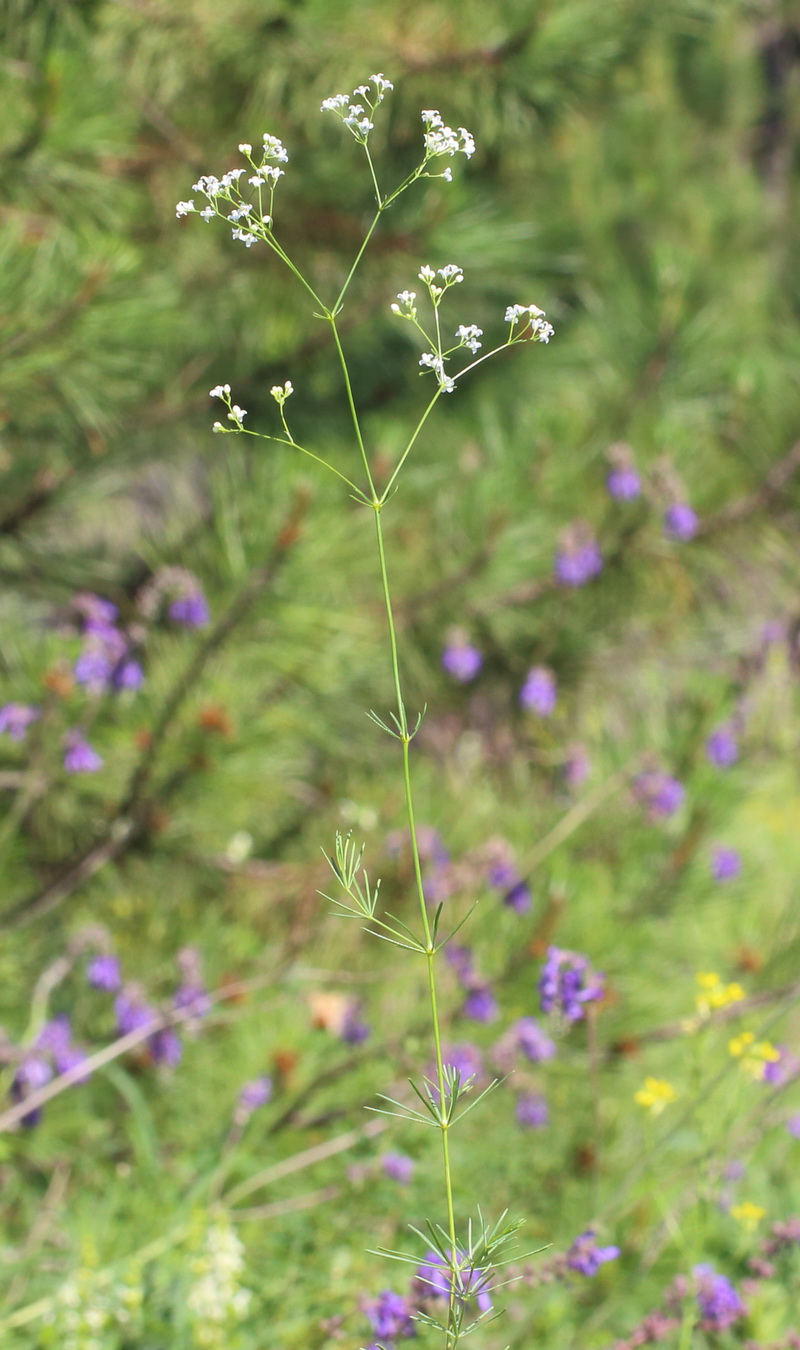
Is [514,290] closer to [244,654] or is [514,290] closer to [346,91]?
[346,91]

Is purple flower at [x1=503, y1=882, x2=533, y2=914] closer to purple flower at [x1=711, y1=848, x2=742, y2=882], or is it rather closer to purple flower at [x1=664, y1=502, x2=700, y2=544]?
purple flower at [x1=711, y1=848, x2=742, y2=882]

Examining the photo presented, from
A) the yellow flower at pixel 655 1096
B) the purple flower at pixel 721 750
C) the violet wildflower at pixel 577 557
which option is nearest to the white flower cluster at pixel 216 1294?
the yellow flower at pixel 655 1096

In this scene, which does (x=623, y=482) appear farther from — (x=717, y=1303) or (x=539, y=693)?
(x=717, y=1303)

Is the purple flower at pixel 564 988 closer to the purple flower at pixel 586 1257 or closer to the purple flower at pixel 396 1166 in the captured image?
the purple flower at pixel 586 1257

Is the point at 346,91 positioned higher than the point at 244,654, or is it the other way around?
the point at 346,91

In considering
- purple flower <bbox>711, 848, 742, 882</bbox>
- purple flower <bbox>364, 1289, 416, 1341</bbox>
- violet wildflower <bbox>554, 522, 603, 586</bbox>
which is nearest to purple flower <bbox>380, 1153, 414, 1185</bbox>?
purple flower <bbox>364, 1289, 416, 1341</bbox>

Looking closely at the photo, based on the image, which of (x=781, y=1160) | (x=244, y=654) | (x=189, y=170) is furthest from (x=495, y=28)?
(x=781, y=1160)
